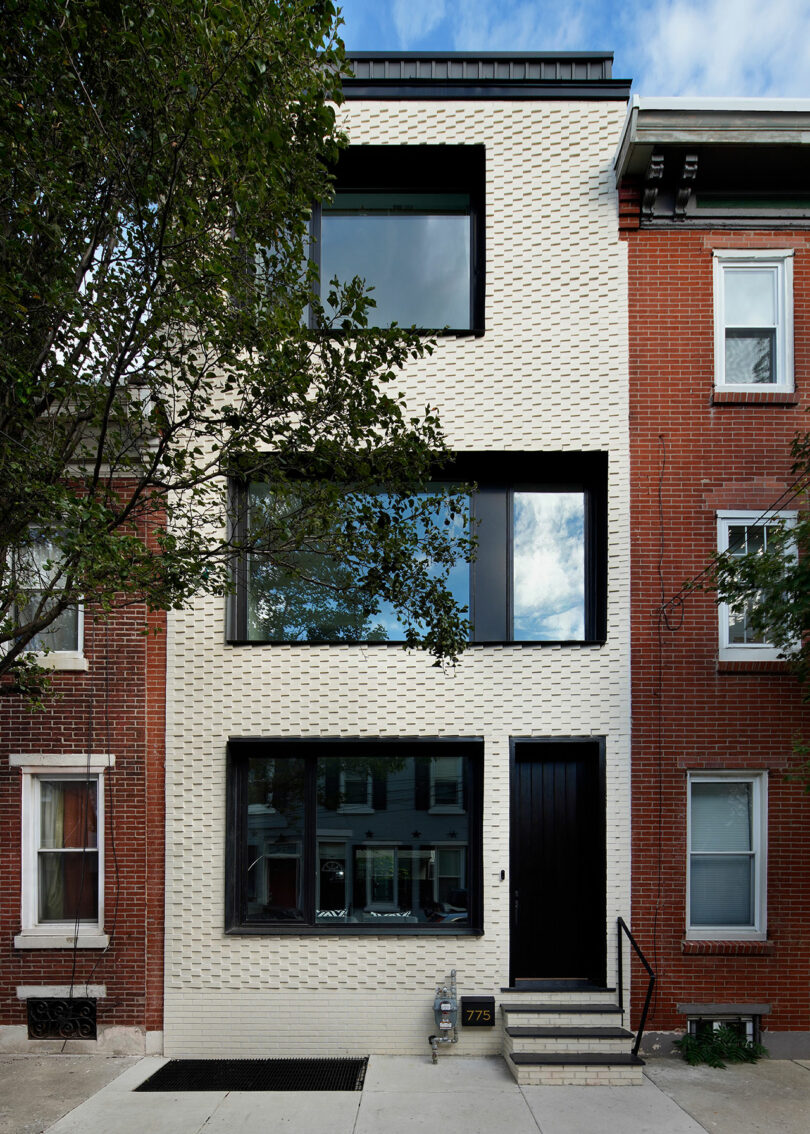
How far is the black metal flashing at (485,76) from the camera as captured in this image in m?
8.59

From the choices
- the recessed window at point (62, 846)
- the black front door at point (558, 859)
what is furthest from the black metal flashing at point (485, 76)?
the recessed window at point (62, 846)

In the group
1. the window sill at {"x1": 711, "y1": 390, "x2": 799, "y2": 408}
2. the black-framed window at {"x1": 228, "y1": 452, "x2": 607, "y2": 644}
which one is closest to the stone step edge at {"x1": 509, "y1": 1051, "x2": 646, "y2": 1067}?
the black-framed window at {"x1": 228, "y1": 452, "x2": 607, "y2": 644}

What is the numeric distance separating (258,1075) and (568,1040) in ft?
10.0

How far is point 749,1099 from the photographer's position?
6715 mm

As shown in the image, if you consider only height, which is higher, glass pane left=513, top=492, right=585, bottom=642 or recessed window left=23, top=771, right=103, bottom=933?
glass pane left=513, top=492, right=585, bottom=642

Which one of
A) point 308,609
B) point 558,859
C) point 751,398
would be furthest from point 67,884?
point 751,398

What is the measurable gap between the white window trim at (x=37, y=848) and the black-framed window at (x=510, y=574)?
2131 mm

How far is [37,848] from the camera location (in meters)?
7.98

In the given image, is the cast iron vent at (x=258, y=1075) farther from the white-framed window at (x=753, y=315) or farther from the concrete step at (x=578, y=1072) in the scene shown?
the white-framed window at (x=753, y=315)

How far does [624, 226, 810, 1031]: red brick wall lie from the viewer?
779cm

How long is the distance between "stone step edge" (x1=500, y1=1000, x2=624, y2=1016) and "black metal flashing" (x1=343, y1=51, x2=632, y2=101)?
Result: 10024mm

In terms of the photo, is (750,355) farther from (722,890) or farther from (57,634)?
(57,634)

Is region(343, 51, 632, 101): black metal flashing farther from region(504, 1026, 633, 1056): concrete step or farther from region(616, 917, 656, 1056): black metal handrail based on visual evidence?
region(504, 1026, 633, 1056): concrete step

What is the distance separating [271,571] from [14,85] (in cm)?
489
